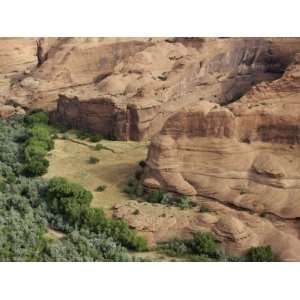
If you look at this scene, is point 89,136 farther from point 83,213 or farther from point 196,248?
point 196,248

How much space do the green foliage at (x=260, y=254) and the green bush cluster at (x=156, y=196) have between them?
15.6ft

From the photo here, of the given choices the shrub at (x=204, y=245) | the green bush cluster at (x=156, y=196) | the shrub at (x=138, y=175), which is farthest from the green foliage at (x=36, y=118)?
the shrub at (x=204, y=245)

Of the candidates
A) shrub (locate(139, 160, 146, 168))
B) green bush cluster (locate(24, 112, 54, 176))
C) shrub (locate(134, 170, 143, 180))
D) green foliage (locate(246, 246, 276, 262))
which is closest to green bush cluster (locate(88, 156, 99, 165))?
green bush cluster (locate(24, 112, 54, 176))

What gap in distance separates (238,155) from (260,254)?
6.01 metres

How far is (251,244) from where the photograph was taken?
23.3 m

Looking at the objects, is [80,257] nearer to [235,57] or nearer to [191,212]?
[191,212]

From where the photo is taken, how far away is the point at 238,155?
87.6 ft

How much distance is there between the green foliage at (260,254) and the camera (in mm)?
22578

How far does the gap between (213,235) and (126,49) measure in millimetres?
25364

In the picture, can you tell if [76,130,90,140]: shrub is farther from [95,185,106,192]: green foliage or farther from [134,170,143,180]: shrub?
[95,185,106,192]: green foliage

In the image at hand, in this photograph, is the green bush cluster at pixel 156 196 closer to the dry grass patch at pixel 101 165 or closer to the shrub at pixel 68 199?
the dry grass patch at pixel 101 165

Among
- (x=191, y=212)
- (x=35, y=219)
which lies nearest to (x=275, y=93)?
(x=191, y=212)

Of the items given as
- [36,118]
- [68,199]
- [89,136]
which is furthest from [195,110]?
[36,118]

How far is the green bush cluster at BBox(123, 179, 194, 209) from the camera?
26.6 m
